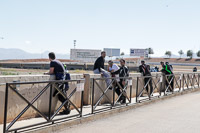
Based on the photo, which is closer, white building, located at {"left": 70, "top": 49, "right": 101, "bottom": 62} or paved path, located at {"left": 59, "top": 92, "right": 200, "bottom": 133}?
paved path, located at {"left": 59, "top": 92, "right": 200, "bottom": 133}

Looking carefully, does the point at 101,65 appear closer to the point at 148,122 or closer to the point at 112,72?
the point at 112,72

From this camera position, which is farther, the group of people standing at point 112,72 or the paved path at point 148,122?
the group of people standing at point 112,72

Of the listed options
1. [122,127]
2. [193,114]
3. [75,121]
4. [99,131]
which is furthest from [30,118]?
[193,114]

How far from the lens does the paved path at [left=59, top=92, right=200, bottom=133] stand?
7094mm

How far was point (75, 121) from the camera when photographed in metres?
7.43

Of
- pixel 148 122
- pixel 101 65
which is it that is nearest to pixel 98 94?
pixel 101 65

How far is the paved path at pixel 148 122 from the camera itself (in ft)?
23.3

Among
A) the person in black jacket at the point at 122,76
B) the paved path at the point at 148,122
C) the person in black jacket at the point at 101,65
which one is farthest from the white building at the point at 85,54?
the person in black jacket at the point at 101,65

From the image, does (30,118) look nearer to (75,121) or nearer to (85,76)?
(75,121)

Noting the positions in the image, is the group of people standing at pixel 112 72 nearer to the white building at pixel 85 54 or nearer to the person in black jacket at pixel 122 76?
the person in black jacket at pixel 122 76

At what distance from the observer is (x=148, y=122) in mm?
8125

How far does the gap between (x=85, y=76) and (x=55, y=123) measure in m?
2.81

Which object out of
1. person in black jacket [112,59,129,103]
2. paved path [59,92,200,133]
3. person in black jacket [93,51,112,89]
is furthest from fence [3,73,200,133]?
paved path [59,92,200,133]

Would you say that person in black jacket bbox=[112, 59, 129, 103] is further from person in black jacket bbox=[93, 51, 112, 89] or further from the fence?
person in black jacket bbox=[93, 51, 112, 89]
